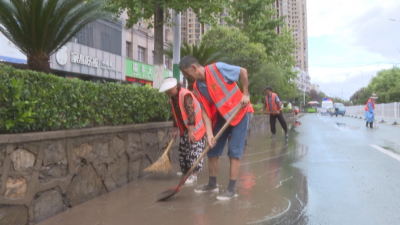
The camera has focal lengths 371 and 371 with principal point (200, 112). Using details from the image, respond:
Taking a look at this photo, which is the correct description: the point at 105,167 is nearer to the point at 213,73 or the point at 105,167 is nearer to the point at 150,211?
the point at 150,211

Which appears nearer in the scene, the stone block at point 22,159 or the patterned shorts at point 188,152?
the stone block at point 22,159

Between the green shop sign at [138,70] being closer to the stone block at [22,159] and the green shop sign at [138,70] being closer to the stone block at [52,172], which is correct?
the stone block at [52,172]

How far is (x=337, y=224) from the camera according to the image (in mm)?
3424

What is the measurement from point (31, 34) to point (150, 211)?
3358 mm

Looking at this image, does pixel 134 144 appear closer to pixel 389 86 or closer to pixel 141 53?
pixel 141 53

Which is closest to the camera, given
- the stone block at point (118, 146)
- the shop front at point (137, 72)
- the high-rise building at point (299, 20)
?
the stone block at point (118, 146)

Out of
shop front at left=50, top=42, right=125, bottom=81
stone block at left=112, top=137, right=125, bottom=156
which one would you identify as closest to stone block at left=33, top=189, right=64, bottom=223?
stone block at left=112, top=137, right=125, bottom=156

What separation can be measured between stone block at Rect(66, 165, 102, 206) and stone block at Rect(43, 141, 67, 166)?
1.09 ft

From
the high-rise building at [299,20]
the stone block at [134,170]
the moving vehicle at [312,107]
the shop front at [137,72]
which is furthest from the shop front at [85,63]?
the high-rise building at [299,20]

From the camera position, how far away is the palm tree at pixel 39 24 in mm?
5328

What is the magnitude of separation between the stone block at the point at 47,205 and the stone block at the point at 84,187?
0.17 metres

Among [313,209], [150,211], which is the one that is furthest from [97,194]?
[313,209]

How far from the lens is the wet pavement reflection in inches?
143

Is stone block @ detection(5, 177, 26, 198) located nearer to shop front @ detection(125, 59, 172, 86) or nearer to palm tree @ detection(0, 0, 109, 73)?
palm tree @ detection(0, 0, 109, 73)
